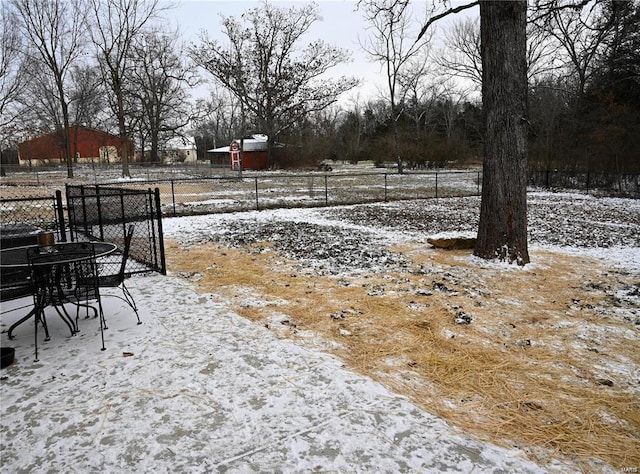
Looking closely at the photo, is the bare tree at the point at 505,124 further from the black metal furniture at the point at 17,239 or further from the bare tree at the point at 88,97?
the bare tree at the point at 88,97

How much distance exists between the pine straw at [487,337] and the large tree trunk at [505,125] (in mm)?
647

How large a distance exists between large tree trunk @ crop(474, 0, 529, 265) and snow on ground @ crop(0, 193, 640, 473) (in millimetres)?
4277

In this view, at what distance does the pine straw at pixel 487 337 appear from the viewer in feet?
8.84

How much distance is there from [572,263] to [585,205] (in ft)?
31.8

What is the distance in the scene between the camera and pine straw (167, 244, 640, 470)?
2693 mm

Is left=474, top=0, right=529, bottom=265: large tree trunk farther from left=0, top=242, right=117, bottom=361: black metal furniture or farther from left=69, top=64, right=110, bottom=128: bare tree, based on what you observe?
left=69, top=64, right=110, bottom=128: bare tree

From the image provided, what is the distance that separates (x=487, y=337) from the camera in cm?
399

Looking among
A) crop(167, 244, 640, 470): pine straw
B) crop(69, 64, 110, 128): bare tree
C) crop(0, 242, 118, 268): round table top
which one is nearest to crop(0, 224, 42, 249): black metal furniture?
crop(0, 242, 118, 268): round table top

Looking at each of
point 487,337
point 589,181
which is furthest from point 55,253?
point 589,181

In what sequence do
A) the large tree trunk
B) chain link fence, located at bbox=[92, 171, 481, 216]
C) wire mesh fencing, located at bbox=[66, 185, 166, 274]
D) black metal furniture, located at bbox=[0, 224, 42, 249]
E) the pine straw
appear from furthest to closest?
chain link fence, located at bbox=[92, 171, 481, 216] < wire mesh fencing, located at bbox=[66, 185, 166, 274] < the large tree trunk < black metal furniture, located at bbox=[0, 224, 42, 249] < the pine straw

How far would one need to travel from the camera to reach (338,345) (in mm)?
3850

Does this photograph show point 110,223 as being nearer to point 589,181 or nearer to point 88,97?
point 589,181

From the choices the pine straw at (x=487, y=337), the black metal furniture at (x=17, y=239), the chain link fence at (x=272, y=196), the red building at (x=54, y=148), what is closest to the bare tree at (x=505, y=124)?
the pine straw at (x=487, y=337)

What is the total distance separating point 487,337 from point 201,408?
2601 millimetres
